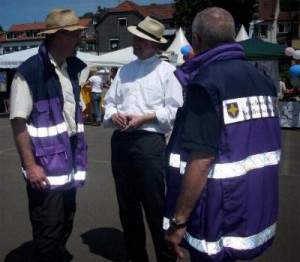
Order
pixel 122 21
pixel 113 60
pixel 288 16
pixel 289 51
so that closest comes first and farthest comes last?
pixel 289 51 → pixel 113 60 → pixel 122 21 → pixel 288 16

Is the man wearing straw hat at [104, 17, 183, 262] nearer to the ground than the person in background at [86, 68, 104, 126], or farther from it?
farther from it

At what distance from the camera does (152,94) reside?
331cm

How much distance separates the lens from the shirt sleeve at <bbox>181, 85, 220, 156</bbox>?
6.54 feet

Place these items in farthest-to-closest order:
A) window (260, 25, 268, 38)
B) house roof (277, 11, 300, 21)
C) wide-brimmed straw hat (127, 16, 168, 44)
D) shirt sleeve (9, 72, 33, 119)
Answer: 1. house roof (277, 11, 300, 21)
2. window (260, 25, 268, 38)
3. wide-brimmed straw hat (127, 16, 168, 44)
4. shirt sleeve (9, 72, 33, 119)

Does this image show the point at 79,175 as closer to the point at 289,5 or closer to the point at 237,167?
the point at 237,167

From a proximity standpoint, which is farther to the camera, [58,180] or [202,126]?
[58,180]

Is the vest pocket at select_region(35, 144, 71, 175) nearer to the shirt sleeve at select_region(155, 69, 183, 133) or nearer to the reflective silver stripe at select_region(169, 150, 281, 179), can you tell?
the shirt sleeve at select_region(155, 69, 183, 133)

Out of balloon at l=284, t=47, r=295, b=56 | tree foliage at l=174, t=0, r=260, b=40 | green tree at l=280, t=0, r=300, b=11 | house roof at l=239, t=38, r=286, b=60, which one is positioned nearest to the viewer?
balloon at l=284, t=47, r=295, b=56

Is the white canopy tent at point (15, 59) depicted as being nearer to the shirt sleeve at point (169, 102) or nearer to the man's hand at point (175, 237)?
the shirt sleeve at point (169, 102)

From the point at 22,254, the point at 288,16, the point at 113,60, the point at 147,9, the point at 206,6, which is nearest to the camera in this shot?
the point at 22,254

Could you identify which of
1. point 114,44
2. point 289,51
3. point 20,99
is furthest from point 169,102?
point 114,44

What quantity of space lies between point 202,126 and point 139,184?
1.45 meters

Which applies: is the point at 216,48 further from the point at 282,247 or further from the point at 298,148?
the point at 298,148

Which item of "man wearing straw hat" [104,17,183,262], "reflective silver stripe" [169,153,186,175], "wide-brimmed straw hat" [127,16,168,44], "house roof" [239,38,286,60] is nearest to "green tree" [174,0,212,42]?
"house roof" [239,38,286,60]
